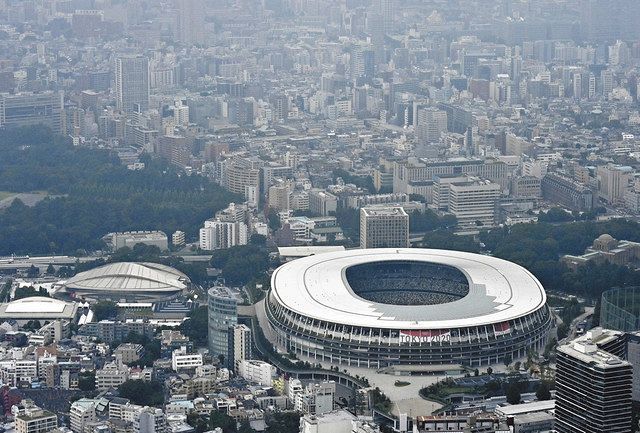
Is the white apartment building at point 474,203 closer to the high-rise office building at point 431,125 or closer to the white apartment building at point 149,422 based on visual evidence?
the high-rise office building at point 431,125

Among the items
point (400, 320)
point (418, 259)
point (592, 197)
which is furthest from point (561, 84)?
point (400, 320)

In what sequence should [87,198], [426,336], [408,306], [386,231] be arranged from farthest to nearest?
[87,198]
[386,231]
[408,306]
[426,336]

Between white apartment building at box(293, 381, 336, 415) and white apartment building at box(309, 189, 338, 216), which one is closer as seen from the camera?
white apartment building at box(293, 381, 336, 415)

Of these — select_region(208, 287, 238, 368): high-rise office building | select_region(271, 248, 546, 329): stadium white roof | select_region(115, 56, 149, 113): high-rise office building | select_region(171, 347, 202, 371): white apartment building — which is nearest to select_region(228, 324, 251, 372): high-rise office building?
select_region(208, 287, 238, 368): high-rise office building

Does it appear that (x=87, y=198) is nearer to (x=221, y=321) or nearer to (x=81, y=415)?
(x=221, y=321)

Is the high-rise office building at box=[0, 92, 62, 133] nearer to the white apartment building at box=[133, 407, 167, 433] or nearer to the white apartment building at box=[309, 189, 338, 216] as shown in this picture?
the white apartment building at box=[309, 189, 338, 216]

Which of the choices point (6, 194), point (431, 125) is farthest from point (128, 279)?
point (431, 125)

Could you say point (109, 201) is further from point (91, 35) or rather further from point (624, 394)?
point (91, 35)
